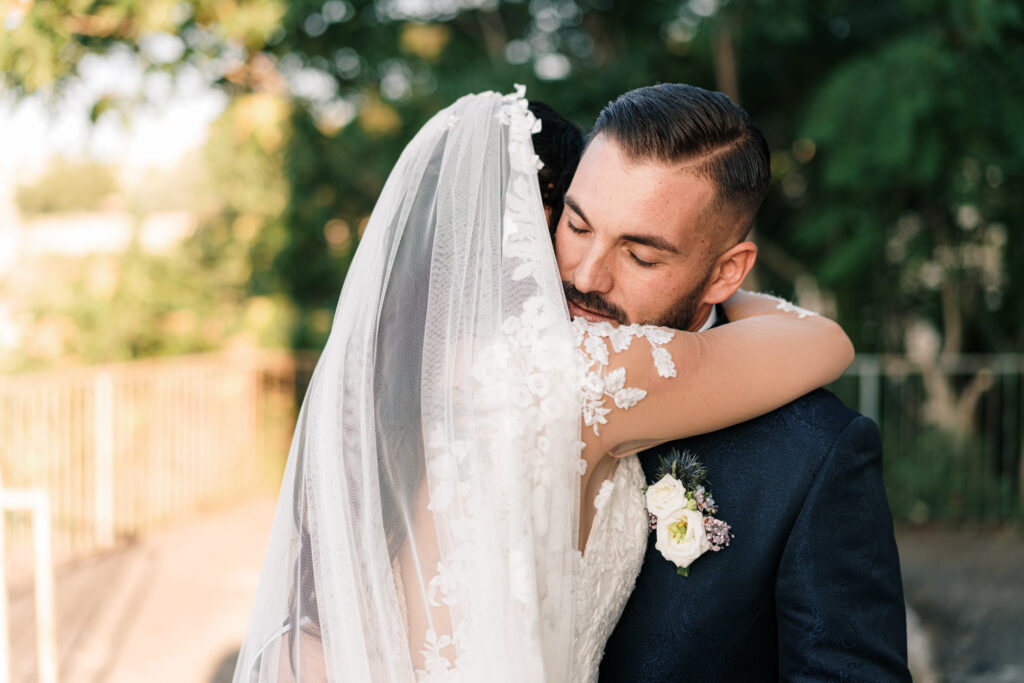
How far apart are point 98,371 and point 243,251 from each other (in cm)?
234

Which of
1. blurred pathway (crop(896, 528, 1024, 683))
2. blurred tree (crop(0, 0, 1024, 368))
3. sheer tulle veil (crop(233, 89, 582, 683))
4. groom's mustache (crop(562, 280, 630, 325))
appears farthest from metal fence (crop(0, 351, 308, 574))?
blurred pathway (crop(896, 528, 1024, 683))

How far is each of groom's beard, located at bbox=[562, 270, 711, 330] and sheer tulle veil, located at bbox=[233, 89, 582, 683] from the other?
150 millimetres

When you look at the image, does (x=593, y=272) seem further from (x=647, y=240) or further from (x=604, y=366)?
(x=604, y=366)

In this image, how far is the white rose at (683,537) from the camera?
1.76 m

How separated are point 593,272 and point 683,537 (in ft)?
1.86

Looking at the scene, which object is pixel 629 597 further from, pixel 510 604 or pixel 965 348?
pixel 965 348

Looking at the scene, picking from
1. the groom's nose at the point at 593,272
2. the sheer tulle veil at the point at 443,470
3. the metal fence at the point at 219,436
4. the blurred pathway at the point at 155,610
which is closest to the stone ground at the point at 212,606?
the blurred pathway at the point at 155,610

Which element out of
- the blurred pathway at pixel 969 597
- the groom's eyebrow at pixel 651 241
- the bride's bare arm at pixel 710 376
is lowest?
the blurred pathway at pixel 969 597

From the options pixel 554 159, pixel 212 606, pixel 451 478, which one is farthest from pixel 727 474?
pixel 212 606

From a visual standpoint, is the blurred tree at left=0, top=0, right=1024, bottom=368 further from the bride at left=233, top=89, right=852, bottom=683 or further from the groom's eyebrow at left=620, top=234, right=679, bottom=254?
the bride at left=233, top=89, right=852, bottom=683

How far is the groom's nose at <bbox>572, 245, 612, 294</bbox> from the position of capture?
1763 mm

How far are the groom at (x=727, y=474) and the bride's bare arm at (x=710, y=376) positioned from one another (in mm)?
87

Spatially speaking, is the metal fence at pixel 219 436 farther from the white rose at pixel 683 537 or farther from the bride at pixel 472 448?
the white rose at pixel 683 537

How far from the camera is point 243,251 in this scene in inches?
391
